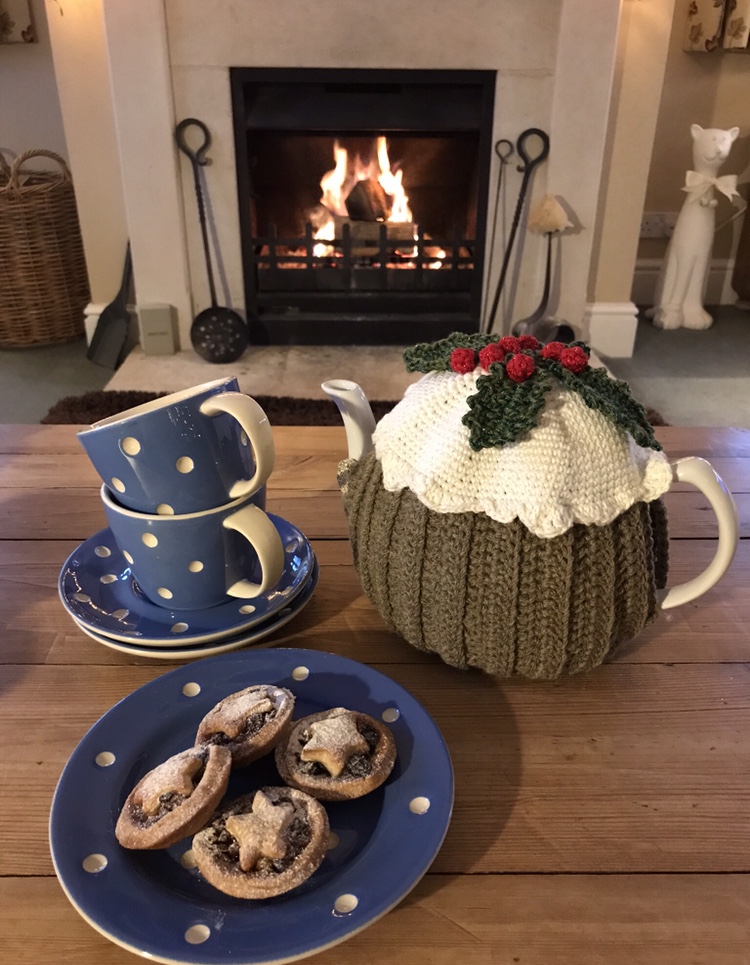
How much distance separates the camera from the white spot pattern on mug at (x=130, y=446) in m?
0.51

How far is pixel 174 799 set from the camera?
388mm

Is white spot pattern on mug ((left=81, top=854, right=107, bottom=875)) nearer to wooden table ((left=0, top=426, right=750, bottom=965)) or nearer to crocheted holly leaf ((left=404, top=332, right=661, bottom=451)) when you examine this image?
wooden table ((left=0, top=426, right=750, bottom=965))

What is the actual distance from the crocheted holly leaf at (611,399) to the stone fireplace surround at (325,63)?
159 cm

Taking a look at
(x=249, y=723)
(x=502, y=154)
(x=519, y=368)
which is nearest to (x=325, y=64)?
(x=502, y=154)

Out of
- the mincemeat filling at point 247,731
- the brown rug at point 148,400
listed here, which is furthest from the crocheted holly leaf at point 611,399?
the brown rug at point 148,400

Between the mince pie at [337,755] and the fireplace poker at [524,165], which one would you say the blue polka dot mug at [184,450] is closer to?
the mince pie at [337,755]

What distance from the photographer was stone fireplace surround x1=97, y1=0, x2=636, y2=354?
1.75 m

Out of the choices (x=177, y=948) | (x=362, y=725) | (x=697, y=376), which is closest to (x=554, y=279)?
(x=697, y=376)

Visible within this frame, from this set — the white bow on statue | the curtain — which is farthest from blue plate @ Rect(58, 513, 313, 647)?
the curtain

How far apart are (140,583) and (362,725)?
222mm

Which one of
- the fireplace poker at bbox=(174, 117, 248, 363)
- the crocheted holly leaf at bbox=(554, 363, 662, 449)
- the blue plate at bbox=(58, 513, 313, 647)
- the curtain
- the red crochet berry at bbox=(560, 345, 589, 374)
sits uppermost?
the curtain

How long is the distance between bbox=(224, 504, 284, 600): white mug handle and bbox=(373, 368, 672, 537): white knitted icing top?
120mm

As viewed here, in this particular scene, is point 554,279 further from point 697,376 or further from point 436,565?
point 436,565

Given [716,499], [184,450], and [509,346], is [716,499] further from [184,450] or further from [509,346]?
[184,450]
